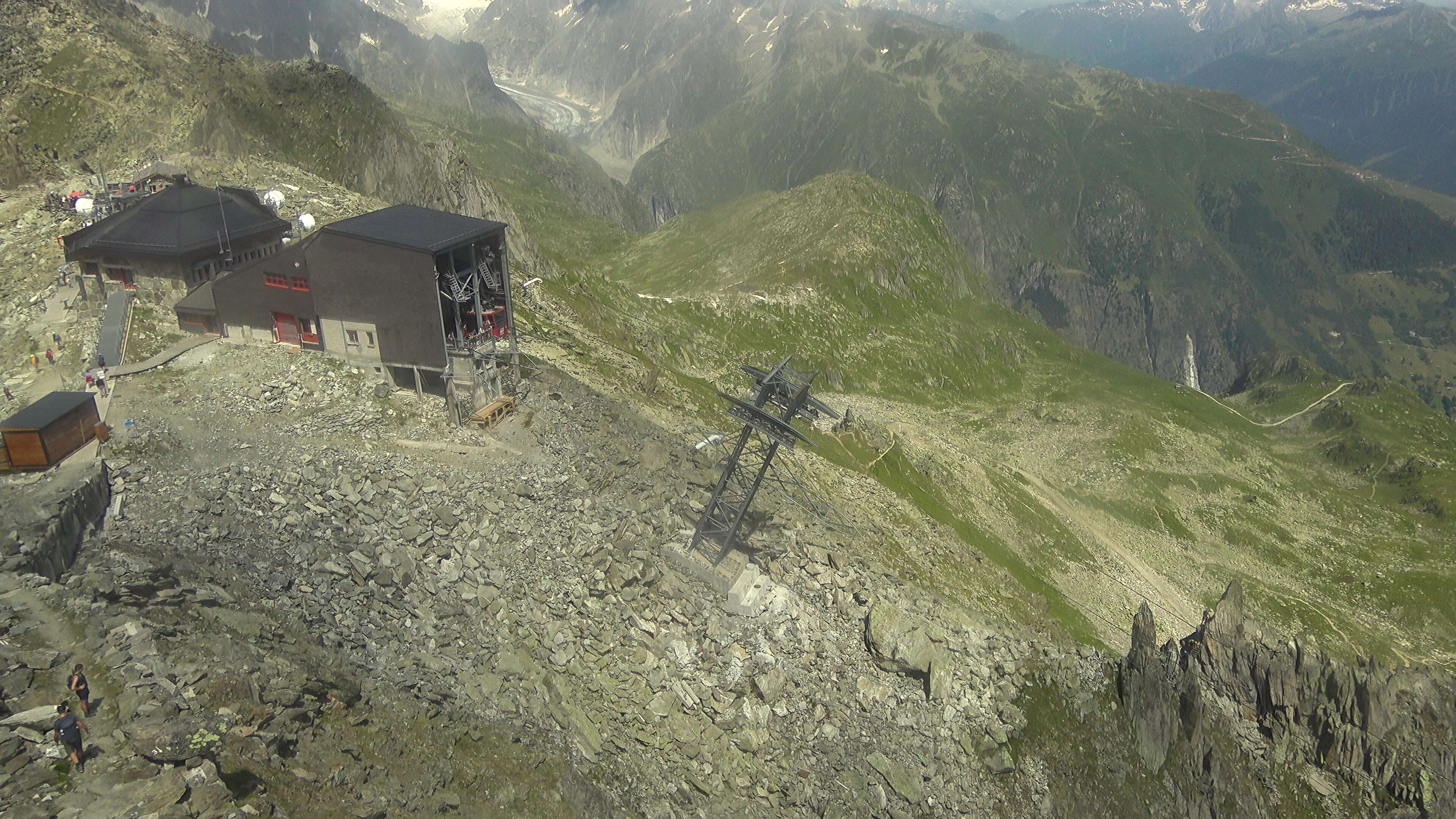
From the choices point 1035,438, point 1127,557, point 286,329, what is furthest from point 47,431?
point 1035,438

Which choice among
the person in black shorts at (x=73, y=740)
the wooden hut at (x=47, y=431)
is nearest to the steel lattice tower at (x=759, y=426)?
the person in black shorts at (x=73, y=740)

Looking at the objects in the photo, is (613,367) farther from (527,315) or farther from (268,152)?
(268,152)

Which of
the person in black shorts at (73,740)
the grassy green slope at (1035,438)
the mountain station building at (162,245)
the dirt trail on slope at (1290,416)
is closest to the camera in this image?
the person in black shorts at (73,740)

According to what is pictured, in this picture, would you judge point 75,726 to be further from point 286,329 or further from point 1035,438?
point 1035,438

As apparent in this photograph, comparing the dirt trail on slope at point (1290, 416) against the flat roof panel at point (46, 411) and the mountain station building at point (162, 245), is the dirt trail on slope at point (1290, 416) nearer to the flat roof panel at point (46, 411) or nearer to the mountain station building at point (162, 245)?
the mountain station building at point (162, 245)

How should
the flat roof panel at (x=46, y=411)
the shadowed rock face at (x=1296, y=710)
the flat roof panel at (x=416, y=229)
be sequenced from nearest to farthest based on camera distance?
the flat roof panel at (x=46, y=411) → the flat roof panel at (x=416, y=229) → the shadowed rock face at (x=1296, y=710)

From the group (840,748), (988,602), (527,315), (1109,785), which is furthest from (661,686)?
(527,315)

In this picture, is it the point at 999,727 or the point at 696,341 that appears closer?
the point at 999,727
